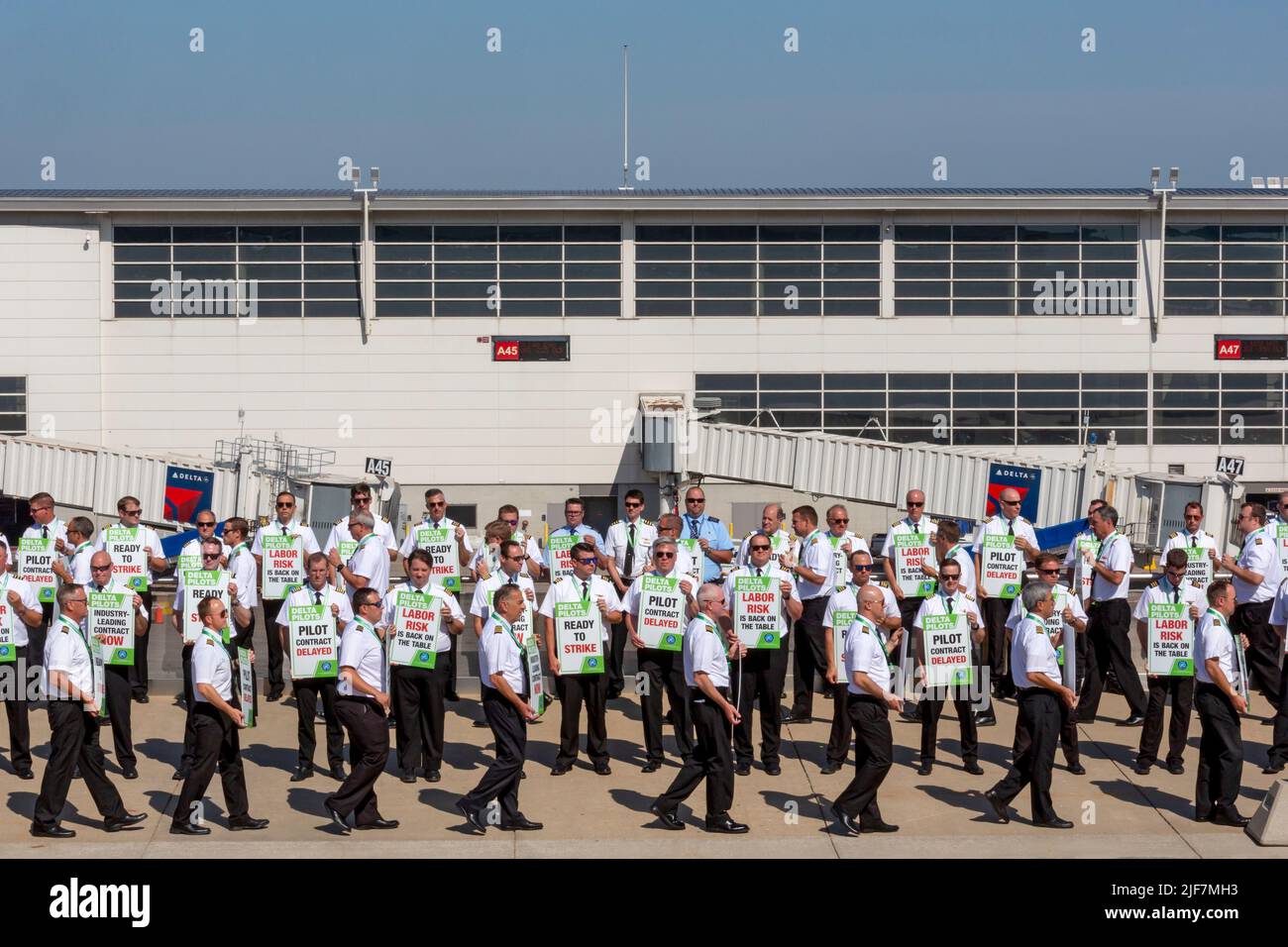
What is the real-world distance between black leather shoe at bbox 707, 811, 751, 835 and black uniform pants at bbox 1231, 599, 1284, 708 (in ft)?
19.2

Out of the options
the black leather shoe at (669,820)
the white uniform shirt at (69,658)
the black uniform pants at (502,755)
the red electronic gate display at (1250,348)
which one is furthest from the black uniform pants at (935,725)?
the red electronic gate display at (1250,348)

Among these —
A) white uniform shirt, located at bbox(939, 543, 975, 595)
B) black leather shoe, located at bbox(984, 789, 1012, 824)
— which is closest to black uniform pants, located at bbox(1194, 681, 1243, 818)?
black leather shoe, located at bbox(984, 789, 1012, 824)

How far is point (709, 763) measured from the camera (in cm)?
1130

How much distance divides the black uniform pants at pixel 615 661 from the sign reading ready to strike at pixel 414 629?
10.4 ft

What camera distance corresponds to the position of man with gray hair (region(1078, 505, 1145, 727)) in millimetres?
14445

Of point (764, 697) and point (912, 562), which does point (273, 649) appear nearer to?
point (764, 697)

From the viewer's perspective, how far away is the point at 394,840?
11195mm

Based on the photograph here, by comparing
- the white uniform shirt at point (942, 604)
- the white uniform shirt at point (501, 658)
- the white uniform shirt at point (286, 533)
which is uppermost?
the white uniform shirt at point (286, 533)

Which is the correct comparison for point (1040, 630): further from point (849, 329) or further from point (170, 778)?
point (849, 329)

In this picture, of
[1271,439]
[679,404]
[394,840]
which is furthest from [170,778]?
[1271,439]

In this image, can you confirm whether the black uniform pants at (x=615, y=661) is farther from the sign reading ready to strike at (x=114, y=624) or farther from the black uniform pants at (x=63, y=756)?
the black uniform pants at (x=63, y=756)

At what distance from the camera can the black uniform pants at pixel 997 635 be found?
1556cm

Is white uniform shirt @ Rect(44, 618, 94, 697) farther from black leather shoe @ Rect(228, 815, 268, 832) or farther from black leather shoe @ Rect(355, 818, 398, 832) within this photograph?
black leather shoe @ Rect(355, 818, 398, 832)

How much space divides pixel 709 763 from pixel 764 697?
190cm
